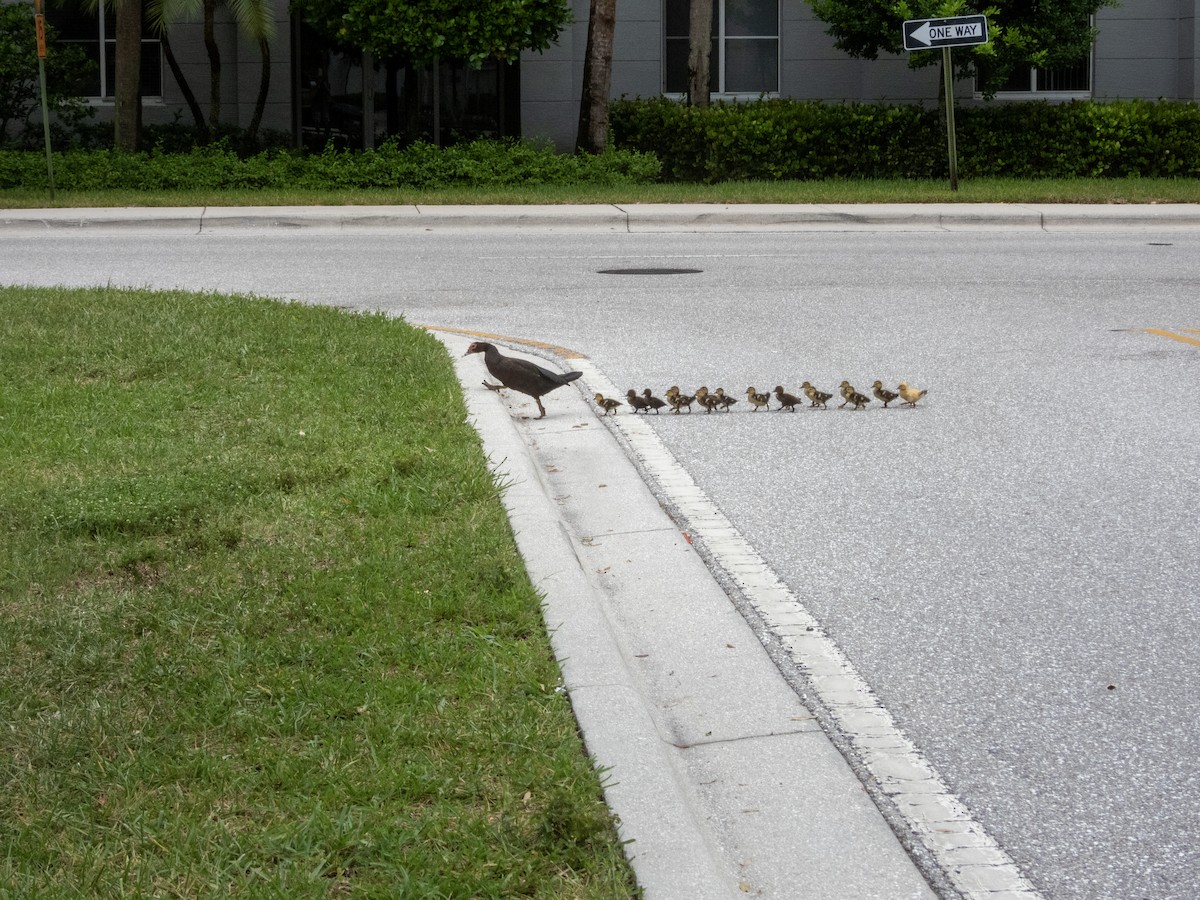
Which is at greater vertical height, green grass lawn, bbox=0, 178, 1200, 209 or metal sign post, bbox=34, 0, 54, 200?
metal sign post, bbox=34, 0, 54, 200

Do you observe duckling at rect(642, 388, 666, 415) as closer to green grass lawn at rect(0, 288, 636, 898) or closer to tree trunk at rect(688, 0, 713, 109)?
green grass lawn at rect(0, 288, 636, 898)

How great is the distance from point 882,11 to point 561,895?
22.8 m

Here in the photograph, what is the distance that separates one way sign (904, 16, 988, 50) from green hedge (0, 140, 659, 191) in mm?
4816

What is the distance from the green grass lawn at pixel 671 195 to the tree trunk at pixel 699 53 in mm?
3008

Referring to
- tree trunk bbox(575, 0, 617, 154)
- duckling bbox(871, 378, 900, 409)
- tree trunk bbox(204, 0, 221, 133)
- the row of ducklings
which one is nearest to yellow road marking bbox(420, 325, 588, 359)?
the row of ducklings

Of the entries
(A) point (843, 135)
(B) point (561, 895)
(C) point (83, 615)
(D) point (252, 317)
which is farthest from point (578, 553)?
(A) point (843, 135)

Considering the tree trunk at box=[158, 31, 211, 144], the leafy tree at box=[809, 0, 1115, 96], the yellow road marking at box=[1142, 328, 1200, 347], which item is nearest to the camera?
the yellow road marking at box=[1142, 328, 1200, 347]

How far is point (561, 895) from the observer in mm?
3217

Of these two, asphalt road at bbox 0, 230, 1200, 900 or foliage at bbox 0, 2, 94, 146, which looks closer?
asphalt road at bbox 0, 230, 1200, 900

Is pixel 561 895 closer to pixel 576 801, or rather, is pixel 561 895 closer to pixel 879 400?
pixel 576 801

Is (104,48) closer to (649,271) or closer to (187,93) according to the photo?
(187,93)

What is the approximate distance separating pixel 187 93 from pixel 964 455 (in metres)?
22.6

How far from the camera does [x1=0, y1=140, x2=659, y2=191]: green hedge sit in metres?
22.4

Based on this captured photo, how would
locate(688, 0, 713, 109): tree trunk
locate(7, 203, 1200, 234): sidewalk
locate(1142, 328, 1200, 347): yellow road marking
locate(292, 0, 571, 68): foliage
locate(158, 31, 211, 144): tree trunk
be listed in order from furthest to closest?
locate(158, 31, 211, 144): tree trunk < locate(688, 0, 713, 109): tree trunk < locate(292, 0, 571, 68): foliage < locate(7, 203, 1200, 234): sidewalk < locate(1142, 328, 1200, 347): yellow road marking
